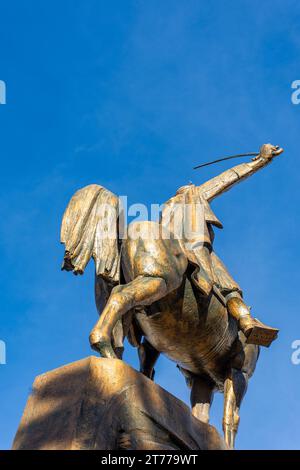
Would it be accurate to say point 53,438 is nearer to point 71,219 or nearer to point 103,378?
point 103,378

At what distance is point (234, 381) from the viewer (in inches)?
403

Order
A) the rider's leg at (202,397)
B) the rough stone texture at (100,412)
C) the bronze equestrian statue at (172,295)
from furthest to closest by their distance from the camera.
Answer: the rider's leg at (202,397) → the bronze equestrian statue at (172,295) → the rough stone texture at (100,412)

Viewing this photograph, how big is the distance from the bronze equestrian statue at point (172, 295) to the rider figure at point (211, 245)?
0.01 meters

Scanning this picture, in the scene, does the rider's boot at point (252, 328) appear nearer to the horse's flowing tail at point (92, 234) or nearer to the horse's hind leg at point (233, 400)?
the horse's hind leg at point (233, 400)

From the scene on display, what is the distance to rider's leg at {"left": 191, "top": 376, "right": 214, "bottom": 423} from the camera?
10687 mm

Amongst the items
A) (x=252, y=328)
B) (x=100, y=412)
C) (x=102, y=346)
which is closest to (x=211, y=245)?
(x=252, y=328)

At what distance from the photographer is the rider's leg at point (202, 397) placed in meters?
10.7

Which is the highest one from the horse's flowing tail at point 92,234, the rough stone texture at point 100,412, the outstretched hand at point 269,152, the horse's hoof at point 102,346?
the outstretched hand at point 269,152

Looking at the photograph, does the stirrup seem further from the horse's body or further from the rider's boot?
the horse's body

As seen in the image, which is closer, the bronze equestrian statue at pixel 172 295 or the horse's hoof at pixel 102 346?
the horse's hoof at pixel 102 346

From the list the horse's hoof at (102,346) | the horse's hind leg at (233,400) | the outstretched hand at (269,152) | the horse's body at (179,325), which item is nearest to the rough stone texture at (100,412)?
the horse's hoof at (102,346)

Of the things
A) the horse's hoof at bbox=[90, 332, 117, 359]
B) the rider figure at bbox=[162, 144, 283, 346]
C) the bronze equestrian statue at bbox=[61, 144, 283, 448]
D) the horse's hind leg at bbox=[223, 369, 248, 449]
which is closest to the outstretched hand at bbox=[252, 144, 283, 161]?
the rider figure at bbox=[162, 144, 283, 346]

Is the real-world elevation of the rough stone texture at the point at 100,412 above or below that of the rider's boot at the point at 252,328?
below

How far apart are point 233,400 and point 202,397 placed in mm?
692
